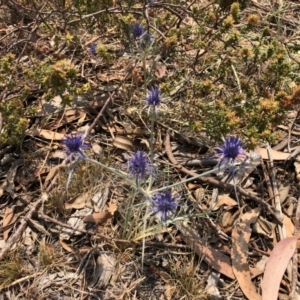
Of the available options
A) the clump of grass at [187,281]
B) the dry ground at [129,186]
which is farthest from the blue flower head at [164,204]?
the clump of grass at [187,281]

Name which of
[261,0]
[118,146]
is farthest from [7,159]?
[261,0]

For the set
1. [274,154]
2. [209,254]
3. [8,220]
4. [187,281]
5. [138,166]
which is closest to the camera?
[138,166]

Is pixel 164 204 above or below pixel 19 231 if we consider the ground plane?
above

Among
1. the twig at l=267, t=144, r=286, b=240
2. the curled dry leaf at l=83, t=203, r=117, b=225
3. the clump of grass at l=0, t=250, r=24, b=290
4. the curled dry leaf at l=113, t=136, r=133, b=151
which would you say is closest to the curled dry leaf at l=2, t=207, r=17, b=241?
the clump of grass at l=0, t=250, r=24, b=290

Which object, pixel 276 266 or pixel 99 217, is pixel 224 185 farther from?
pixel 99 217

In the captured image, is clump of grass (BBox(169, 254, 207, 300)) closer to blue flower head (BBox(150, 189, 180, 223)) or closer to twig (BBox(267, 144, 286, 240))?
blue flower head (BBox(150, 189, 180, 223))

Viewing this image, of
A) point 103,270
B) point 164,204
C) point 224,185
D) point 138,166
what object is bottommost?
point 103,270

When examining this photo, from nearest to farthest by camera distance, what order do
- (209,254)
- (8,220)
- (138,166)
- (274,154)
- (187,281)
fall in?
1. (138,166)
2. (187,281)
3. (209,254)
4. (8,220)
5. (274,154)

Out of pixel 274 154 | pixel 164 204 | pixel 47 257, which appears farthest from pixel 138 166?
pixel 274 154
